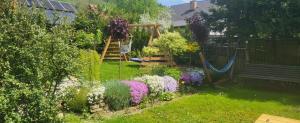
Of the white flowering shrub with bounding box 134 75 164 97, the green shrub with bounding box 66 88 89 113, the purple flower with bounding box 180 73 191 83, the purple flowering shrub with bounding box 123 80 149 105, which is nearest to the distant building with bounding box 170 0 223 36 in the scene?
the purple flower with bounding box 180 73 191 83

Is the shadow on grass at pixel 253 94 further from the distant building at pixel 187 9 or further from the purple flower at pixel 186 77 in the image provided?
the distant building at pixel 187 9

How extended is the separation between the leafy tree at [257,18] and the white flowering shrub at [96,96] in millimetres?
7424

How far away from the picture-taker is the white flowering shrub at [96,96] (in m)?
10.1

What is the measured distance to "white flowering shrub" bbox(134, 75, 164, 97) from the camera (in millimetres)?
11914

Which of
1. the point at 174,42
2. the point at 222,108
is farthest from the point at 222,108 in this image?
the point at 174,42

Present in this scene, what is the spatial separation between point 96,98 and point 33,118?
12.4ft

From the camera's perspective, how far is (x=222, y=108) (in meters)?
11.3

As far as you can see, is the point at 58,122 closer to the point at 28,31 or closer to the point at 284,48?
the point at 28,31

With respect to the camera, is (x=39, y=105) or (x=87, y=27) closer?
(x=39, y=105)

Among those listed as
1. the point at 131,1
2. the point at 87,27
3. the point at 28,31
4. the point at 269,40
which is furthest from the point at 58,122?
the point at 131,1

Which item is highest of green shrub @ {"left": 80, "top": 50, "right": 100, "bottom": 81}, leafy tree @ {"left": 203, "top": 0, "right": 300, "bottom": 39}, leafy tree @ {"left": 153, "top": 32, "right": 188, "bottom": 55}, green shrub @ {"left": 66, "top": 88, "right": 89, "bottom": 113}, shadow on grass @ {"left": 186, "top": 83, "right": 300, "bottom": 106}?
leafy tree @ {"left": 203, "top": 0, "right": 300, "bottom": 39}

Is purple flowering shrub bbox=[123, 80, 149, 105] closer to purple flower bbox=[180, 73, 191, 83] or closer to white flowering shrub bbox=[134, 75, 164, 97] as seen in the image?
white flowering shrub bbox=[134, 75, 164, 97]

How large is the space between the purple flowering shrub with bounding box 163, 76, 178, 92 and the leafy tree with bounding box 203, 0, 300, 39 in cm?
427

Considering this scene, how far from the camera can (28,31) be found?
6.43 m
